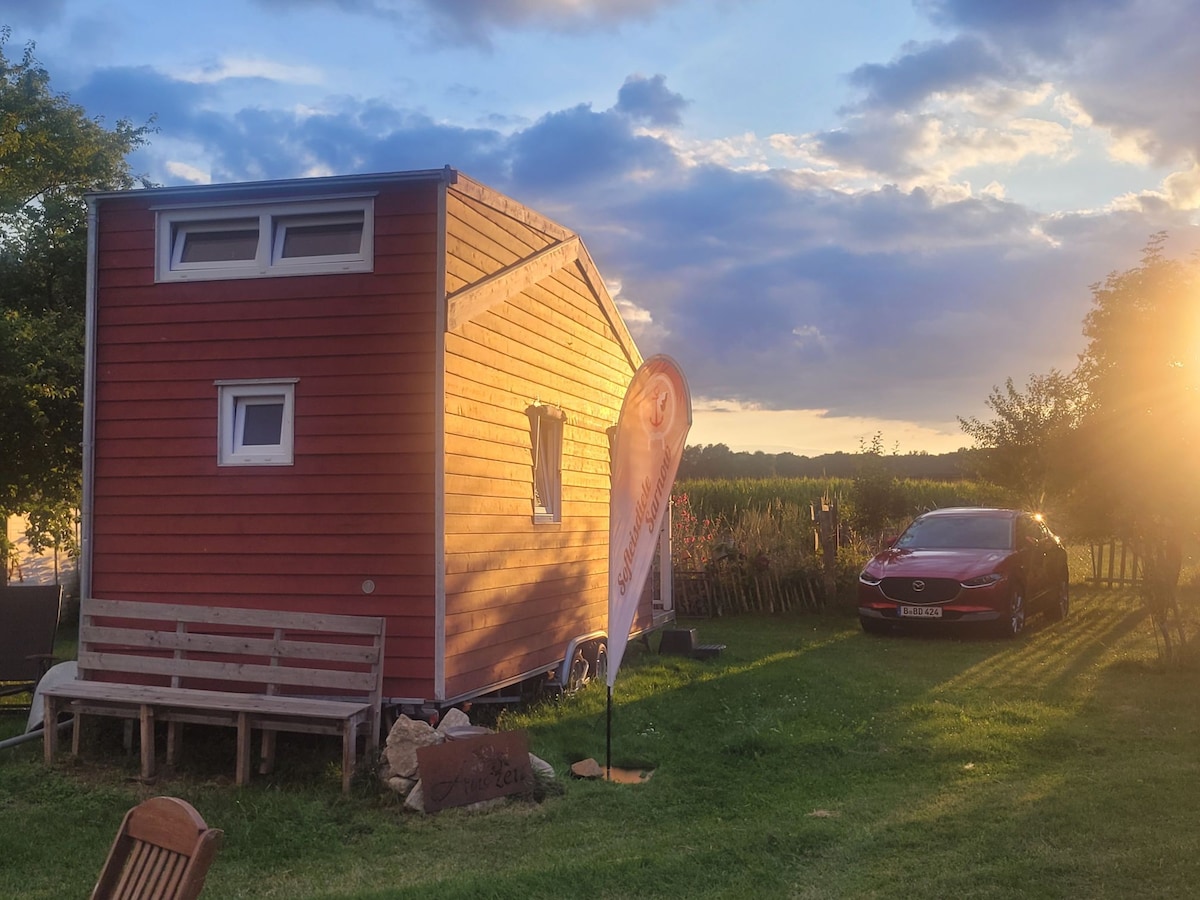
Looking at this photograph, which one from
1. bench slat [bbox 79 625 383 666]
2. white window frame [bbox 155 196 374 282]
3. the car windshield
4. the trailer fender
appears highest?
white window frame [bbox 155 196 374 282]

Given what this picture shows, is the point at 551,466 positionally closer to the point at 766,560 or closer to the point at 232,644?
the point at 232,644

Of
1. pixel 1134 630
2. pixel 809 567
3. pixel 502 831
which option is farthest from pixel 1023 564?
pixel 502 831

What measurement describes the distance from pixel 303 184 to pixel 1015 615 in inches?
414

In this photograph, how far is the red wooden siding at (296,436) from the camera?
875cm

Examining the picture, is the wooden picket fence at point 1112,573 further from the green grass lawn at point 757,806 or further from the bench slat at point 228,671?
the bench slat at point 228,671

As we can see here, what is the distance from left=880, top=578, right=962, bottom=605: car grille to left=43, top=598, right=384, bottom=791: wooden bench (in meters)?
8.29

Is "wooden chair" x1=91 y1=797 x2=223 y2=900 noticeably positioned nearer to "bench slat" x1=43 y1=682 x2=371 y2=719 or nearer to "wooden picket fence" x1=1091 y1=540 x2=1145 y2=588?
"bench slat" x1=43 y1=682 x2=371 y2=719

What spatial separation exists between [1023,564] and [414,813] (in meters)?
10.4

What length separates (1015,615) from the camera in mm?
14453

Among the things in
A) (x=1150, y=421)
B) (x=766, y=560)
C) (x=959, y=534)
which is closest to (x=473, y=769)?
(x=1150, y=421)

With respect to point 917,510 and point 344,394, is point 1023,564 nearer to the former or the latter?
point 917,510

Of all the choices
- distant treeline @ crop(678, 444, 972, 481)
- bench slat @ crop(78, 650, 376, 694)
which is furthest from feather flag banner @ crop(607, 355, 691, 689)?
distant treeline @ crop(678, 444, 972, 481)

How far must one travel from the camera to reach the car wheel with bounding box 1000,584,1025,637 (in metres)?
14.3

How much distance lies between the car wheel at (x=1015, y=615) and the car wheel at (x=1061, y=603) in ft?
5.31
